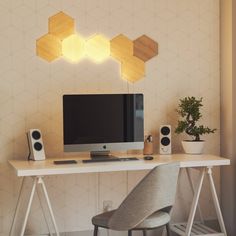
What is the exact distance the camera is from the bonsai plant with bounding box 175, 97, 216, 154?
3816mm

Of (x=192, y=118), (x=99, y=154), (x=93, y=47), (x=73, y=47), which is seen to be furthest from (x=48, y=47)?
(x=192, y=118)

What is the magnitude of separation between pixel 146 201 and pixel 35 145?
1073mm

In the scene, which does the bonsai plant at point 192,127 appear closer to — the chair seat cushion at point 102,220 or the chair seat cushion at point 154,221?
the chair seat cushion at point 154,221

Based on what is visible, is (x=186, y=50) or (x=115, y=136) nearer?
(x=115, y=136)

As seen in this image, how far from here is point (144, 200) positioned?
277 centimetres

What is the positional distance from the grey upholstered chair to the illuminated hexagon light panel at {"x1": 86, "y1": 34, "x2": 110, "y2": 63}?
4.20 ft

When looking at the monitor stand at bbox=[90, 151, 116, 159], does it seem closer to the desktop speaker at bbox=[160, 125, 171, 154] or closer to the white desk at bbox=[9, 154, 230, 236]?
the white desk at bbox=[9, 154, 230, 236]

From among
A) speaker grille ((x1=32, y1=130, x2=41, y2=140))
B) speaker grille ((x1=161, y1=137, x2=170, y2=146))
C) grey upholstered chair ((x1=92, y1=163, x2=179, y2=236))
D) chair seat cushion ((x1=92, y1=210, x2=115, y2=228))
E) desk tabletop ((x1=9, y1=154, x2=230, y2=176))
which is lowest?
chair seat cushion ((x1=92, y1=210, x2=115, y2=228))

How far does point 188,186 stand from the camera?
409 cm

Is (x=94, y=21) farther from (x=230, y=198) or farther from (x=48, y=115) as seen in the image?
(x=230, y=198)

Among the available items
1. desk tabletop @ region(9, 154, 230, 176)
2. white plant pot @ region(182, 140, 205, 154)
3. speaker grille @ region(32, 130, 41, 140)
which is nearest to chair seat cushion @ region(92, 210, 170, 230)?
desk tabletop @ region(9, 154, 230, 176)

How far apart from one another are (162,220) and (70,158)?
102 cm

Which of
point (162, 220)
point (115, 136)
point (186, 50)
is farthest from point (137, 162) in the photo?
point (186, 50)

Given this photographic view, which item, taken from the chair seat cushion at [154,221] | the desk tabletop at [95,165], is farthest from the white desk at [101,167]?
the chair seat cushion at [154,221]
